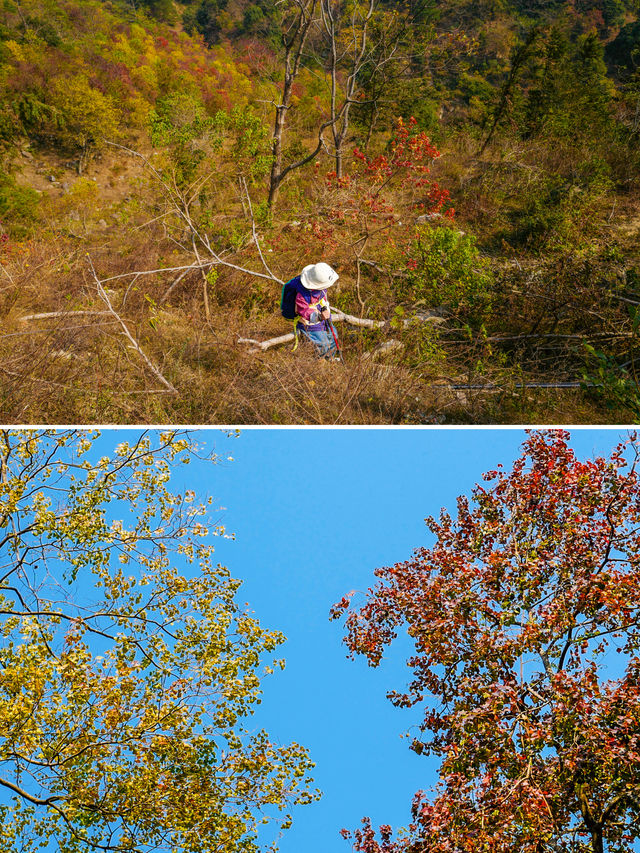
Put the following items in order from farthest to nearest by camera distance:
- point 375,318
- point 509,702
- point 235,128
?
point 235,128 < point 375,318 < point 509,702

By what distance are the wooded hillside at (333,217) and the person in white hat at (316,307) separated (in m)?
0.50

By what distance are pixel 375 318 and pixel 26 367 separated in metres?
5.08

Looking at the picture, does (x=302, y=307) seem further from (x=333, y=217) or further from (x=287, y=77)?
(x=287, y=77)

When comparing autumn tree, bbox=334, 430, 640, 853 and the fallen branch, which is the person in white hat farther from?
autumn tree, bbox=334, 430, 640, 853

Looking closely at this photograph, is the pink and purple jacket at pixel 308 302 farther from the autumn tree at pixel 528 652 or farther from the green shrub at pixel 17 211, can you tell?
the green shrub at pixel 17 211

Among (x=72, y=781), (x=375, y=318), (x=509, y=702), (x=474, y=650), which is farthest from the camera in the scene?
(x=375, y=318)

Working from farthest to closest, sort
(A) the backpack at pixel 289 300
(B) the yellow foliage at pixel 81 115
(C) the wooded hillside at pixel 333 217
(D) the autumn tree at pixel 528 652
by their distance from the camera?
(B) the yellow foliage at pixel 81 115 → (A) the backpack at pixel 289 300 → (C) the wooded hillside at pixel 333 217 → (D) the autumn tree at pixel 528 652

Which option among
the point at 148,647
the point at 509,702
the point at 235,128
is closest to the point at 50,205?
the point at 235,128

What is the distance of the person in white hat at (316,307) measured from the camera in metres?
7.30

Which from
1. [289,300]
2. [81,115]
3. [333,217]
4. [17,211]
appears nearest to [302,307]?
[289,300]

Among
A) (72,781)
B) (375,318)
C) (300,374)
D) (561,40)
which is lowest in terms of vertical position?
(72,781)

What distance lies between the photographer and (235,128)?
15.2m

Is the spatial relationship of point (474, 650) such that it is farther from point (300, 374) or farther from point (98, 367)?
point (98, 367)

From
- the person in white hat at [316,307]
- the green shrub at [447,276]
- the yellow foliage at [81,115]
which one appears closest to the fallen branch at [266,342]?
the person in white hat at [316,307]
